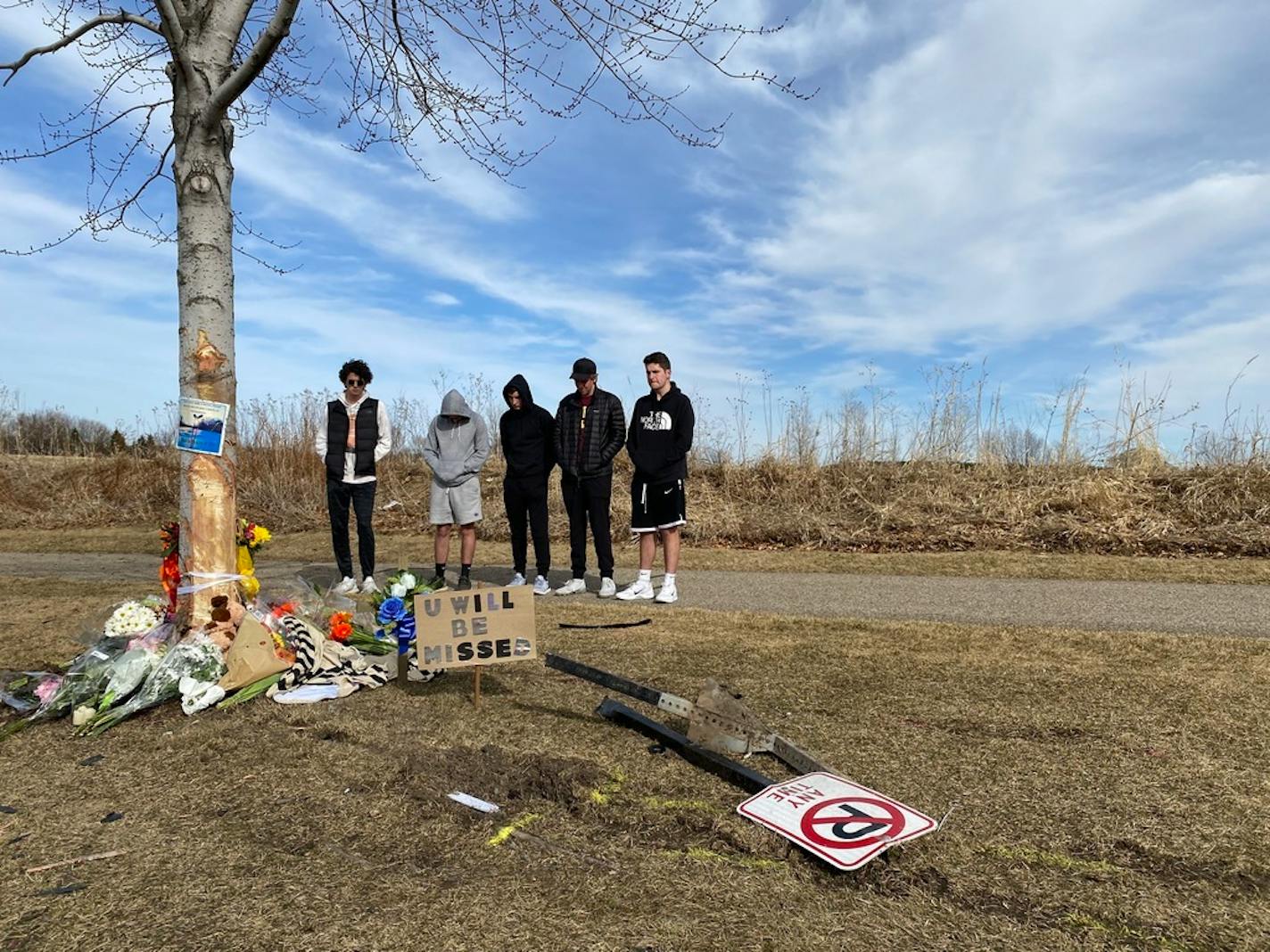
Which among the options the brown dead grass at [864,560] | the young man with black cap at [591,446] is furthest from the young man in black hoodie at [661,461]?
the brown dead grass at [864,560]

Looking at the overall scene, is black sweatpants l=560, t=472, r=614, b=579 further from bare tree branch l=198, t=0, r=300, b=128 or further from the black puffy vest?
bare tree branch l=198, t=0, r=300, b=128

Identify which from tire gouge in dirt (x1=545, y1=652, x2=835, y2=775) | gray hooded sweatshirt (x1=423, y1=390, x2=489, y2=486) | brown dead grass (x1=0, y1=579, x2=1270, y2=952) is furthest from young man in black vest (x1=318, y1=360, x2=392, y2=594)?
tire gouge in dirt (x1=545, y1=652, x2=835, y2=775)

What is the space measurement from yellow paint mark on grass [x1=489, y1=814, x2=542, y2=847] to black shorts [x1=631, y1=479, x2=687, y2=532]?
171 inches

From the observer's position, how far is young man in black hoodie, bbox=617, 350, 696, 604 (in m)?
7.00

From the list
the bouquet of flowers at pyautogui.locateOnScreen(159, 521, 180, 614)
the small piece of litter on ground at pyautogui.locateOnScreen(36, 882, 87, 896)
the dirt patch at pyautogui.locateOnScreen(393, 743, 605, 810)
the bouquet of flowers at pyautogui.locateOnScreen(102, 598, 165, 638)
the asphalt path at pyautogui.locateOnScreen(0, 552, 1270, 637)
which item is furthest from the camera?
the asphalt path at pyautogui.locateOnScreen(0, 552, 1270, 637)

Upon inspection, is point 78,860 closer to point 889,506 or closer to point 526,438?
point 526,438

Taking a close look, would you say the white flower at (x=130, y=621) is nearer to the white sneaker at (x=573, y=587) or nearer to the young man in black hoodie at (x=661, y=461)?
the white sneaker at (x=573, y=587)

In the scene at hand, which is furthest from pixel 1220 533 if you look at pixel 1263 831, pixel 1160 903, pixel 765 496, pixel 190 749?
pixel 190 749

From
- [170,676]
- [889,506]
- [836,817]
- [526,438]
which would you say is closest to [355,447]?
[526,438]

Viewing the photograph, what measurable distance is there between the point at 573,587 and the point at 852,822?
5.25 metres

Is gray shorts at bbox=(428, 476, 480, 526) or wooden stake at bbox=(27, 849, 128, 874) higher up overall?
gray shorts at bbox=(428, 476, 480, 526)

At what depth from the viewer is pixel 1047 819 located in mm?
2678

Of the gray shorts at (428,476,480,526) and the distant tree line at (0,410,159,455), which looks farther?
the distant tree line at (0,410,159,455)

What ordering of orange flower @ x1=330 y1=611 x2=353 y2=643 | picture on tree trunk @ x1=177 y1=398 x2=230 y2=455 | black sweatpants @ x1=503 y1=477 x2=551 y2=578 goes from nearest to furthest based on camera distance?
picture on tree trunk @ x1=177 y1=398 x2=230 y2=455
orange flower @ x1=330 y1=611 x2=353 y2=643
black sweatpants @ x1=503 y1=477 x2=551 y2=578
